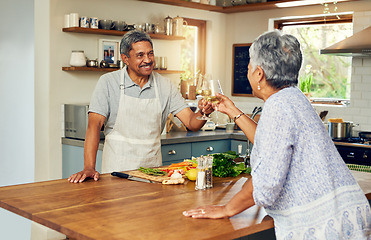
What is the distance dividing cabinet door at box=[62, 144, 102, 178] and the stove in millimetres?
2608

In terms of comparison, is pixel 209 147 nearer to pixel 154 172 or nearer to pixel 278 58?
pixel 154 172

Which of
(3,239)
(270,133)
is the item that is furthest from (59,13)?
(270,133)

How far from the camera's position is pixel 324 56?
6465 mm

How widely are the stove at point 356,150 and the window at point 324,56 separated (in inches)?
39.5

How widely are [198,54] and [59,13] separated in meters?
2.21

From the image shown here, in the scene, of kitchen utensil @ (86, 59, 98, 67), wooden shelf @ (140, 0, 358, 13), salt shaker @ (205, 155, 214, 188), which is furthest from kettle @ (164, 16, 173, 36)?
salt shaker @ (205, 155, 214, 188)

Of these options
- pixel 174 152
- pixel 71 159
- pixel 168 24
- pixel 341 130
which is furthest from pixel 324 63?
pixel 71 159

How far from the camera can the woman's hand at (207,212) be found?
2.18 m

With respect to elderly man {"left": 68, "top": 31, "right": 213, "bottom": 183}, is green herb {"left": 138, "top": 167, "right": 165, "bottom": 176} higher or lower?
lower

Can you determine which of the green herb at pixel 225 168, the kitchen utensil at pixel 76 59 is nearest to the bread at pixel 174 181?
the green herb at pixel 225 168

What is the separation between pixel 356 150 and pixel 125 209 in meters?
3.62

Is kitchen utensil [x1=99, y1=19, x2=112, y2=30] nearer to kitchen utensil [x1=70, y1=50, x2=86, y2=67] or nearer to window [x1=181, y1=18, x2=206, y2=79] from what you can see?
kitchen utensil [x1=70, y1=50, x2=86, y2=67]

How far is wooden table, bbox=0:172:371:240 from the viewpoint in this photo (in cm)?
197

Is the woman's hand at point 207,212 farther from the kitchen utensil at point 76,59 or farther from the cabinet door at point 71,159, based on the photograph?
the kitchen utensil at point 76,59
